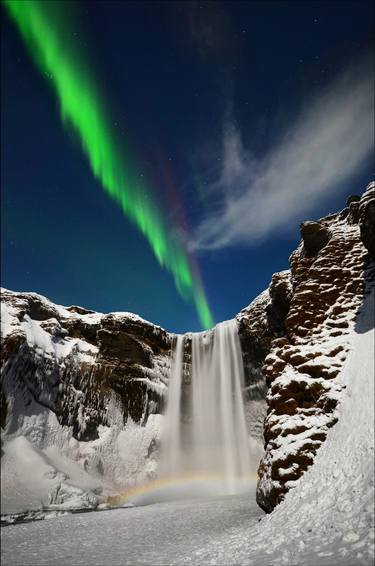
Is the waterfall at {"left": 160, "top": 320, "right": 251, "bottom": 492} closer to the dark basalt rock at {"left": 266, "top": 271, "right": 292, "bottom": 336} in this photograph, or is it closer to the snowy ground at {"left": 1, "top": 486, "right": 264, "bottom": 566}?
the dark basalt rock at {"left": 266, "top": 271, "right": 292, "bottom": 336}

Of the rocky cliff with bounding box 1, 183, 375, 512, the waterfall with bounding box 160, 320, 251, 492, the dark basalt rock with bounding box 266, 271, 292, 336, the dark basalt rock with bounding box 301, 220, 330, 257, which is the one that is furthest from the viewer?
the waterfall with bounding box 160, 320, 251, 492

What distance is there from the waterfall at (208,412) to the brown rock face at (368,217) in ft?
91.9

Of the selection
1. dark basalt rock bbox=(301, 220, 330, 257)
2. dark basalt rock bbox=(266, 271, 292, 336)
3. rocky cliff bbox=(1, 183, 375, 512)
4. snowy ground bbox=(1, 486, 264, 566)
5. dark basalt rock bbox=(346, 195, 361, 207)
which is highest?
dark basalt rock bbox=(346, 195, 361, 207)

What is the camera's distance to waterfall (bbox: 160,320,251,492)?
39188 mm

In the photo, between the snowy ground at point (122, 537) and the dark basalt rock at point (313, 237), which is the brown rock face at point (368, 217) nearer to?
the dark basalt rock at point (313, 237)

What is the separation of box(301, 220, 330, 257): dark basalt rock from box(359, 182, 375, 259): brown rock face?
5012 mm

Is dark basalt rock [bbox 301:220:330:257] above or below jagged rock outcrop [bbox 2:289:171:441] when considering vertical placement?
above

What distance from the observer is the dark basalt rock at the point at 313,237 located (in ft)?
75.3

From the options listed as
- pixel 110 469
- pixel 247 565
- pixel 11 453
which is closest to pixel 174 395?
pixel 110 469

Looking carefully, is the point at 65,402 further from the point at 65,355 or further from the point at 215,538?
the point at 215,538

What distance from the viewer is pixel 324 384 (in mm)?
14516

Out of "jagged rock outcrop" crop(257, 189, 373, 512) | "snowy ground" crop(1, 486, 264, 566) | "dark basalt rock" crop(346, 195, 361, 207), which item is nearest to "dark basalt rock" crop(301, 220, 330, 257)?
"jagged rock outcrop" crop(257, 189, 373, 512)

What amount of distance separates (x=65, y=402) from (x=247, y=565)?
3218cm

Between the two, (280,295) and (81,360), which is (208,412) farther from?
(280,295)
